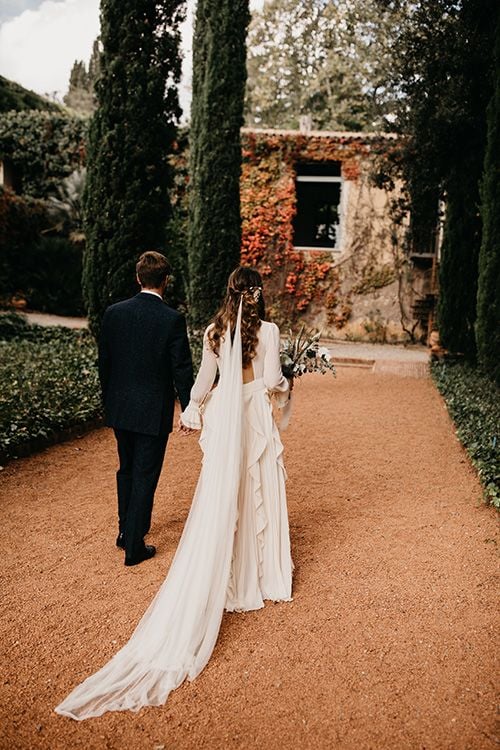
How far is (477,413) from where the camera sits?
7.63 metres

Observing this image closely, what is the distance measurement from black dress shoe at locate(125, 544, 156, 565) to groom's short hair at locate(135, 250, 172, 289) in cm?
165

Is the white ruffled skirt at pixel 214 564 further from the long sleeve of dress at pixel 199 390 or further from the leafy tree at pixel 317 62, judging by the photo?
the leafy tree at pixel 317 62

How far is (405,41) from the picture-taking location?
10.8 metres

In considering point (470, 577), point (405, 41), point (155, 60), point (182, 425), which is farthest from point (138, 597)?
point (405, 41)

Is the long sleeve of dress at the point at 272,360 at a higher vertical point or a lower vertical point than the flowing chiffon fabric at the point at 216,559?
higher

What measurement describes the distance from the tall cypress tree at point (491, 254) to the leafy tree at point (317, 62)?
660 inches

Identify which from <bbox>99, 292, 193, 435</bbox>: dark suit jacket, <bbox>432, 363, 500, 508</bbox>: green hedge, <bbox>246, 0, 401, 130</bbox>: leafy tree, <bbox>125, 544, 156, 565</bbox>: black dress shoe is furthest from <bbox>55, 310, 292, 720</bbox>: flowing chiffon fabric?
<bbox>246, 0, 401, 130</bbox>: leafy tree

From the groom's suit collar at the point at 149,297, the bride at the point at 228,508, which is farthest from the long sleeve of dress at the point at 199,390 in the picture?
the groom's suit collar at the point at 149,297

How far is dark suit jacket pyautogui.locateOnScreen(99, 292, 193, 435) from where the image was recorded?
12.9 feet

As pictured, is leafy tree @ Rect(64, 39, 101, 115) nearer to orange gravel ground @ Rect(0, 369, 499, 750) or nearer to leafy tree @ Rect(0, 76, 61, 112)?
leafy tree @ Rect(0, 76, 61, 112)

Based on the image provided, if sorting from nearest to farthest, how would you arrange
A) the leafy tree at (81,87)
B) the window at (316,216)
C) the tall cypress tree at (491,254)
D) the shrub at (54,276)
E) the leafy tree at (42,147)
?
the tall cypress tree at (491,254) → the shrub at (54,276) → the leafy tree at (42,147) → the window at (316,216) → the leafy tree at (81,87)

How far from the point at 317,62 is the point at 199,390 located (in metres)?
26.3

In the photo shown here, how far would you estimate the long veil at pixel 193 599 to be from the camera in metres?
2.72

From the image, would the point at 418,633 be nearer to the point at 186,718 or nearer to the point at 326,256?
the point at 186,718
